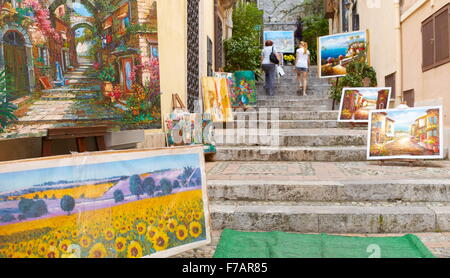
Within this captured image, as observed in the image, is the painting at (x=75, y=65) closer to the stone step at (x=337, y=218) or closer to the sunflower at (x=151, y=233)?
the sunflower at (x=151, y=233)

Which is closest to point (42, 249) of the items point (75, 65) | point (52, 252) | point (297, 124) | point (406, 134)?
point (52, 252)

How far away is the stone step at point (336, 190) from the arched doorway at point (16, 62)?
2217mm

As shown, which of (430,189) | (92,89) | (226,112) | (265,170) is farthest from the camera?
(226,112)

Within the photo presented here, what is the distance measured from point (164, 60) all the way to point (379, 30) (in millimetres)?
6350

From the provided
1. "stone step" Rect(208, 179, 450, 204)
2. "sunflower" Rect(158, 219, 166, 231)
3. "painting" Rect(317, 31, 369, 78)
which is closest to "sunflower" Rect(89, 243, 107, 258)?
"sunflower" Rect(158, 219, 166, 231)

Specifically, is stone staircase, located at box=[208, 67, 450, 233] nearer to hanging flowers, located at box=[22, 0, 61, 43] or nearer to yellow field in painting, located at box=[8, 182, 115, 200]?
yellow field in painting, located at box=[8, 182, 115, 200]

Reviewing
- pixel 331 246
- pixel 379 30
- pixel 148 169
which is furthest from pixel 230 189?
pixel 379 30

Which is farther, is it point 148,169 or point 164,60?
point 164,60

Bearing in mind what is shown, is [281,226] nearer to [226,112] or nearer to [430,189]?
[430,189]

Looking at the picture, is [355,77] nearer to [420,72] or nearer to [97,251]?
[420,72]

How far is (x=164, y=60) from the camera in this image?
19.7ft

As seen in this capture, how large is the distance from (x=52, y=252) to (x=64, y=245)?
73mm

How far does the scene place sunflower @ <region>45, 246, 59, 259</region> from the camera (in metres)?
2.34

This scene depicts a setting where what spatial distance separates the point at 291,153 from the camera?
19.8ft
